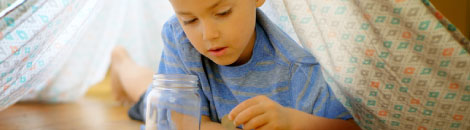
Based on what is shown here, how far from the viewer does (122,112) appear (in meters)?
1.60

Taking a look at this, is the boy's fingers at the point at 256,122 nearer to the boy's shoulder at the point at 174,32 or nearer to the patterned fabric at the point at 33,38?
the boy's shoulder at the point at 174,32

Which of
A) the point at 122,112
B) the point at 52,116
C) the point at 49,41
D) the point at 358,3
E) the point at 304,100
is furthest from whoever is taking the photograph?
the point at 122,112

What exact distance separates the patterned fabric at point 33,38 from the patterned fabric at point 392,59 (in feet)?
1.57

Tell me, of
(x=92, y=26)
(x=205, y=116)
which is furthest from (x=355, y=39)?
(x=92, y=26)

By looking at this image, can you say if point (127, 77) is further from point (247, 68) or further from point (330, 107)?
point (330, 107)

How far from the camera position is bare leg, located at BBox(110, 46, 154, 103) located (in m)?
1.59

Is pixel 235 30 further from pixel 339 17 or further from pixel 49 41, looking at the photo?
pixel 49 41

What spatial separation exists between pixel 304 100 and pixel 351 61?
142mm

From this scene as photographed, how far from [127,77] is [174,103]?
914 mm

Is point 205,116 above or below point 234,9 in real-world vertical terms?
below

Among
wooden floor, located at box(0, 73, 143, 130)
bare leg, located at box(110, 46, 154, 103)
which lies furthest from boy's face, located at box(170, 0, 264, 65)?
bare leg, located at box(110, 46, 154, 103)

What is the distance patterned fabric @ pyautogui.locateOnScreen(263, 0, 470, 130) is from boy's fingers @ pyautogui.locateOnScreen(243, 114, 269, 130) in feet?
0.54

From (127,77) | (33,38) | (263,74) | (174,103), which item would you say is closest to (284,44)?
(263,74)

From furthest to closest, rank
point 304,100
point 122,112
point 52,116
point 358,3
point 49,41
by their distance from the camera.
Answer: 1. point 122,112
2. point 52,116
3. point 49,41
4. point 304,100
5. point 358,3
